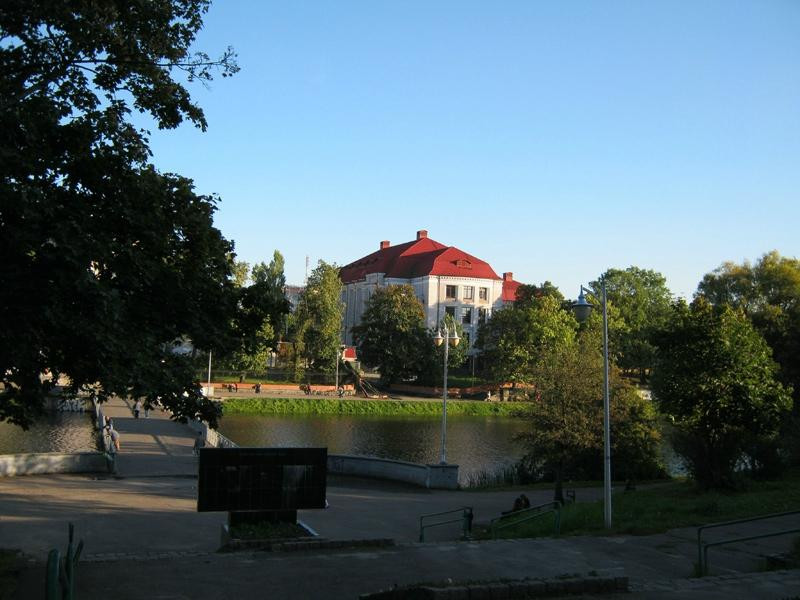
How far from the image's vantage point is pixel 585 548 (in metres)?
14.3

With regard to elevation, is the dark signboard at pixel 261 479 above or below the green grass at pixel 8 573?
above

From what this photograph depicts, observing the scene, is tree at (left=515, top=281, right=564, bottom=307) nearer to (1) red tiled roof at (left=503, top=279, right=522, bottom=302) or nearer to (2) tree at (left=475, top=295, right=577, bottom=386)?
(2) tree at (left=475, top=295, right=577, bottom=386)

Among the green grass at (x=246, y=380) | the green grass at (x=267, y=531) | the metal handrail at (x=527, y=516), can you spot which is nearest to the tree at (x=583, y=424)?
the metal handrail at (x=527, y=516)

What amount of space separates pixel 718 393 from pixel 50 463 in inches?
893

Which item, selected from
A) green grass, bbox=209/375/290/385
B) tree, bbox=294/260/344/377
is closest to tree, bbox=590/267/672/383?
tree, bbox=294/260/344/377

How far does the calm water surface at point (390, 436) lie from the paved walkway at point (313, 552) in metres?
14.8

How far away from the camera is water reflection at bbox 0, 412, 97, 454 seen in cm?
3534

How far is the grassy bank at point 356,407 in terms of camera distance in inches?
2370

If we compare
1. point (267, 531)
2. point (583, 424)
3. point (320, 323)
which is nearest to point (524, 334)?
point (320, 323)

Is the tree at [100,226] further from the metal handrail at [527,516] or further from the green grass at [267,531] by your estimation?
the metal handrail at [527,516]

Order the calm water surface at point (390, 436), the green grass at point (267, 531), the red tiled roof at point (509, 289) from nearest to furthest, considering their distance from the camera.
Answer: the green grass at point (267, 531) → the calm water surface at point (390, 436) → the red tiled roof at point (509, 289)

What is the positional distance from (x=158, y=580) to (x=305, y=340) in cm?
6643

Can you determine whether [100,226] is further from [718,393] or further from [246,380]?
[246,380]

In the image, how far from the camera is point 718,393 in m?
22.7
